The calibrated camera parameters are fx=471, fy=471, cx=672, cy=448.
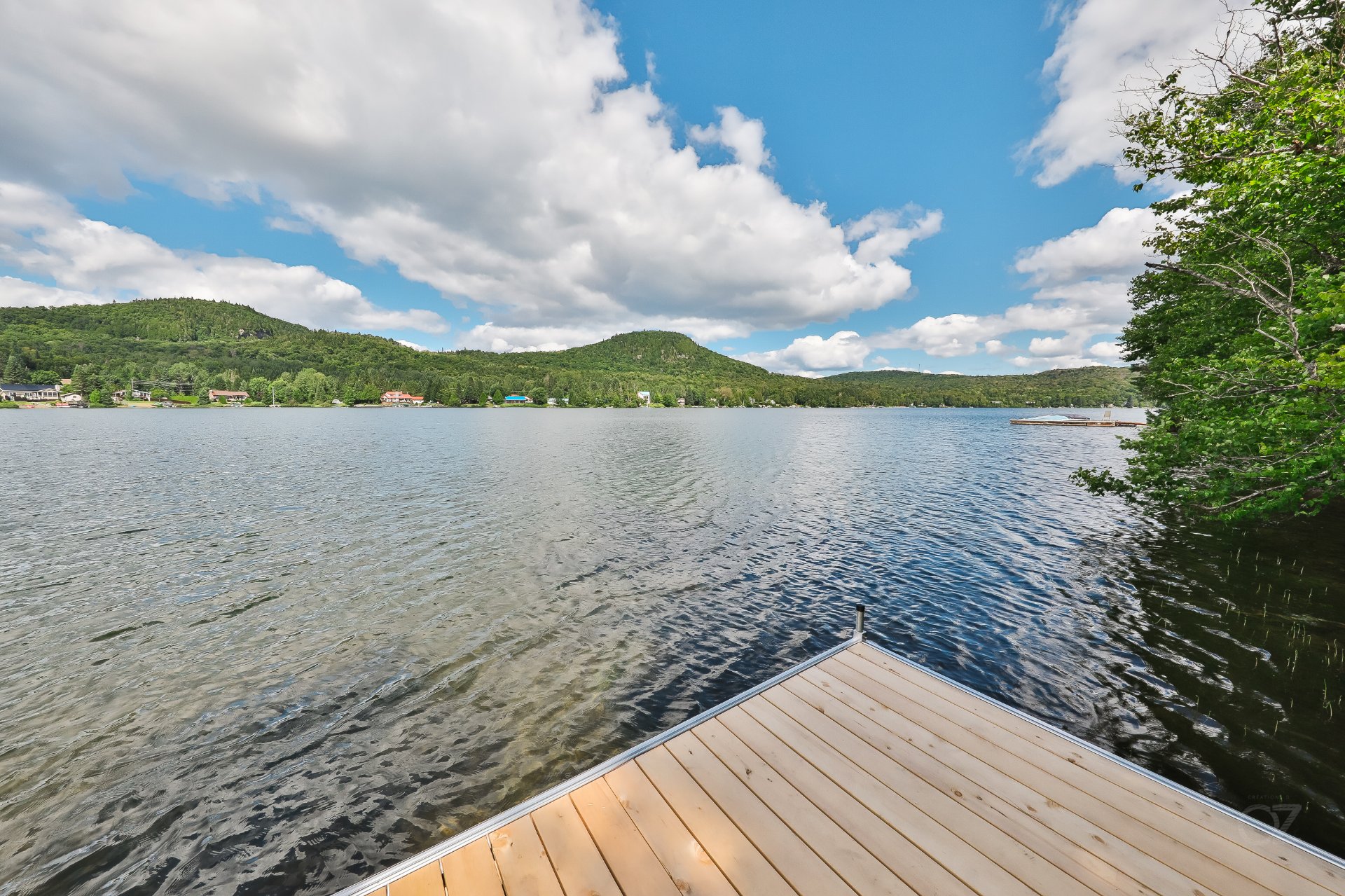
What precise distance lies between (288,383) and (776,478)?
200 metres

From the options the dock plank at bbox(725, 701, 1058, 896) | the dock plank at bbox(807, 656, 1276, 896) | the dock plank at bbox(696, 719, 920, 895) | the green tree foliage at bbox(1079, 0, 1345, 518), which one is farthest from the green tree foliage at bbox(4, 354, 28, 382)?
the green tree foliage at bbox(1079, 0, 1345, 518)

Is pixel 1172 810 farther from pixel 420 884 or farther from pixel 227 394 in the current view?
pixel 227 394

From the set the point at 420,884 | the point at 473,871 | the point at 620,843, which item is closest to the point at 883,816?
the point at 620,843

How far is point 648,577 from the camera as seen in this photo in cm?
1427

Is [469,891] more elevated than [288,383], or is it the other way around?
[288,383]

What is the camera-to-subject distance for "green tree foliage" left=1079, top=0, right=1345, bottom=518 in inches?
320

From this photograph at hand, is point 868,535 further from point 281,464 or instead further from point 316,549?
point 281,464

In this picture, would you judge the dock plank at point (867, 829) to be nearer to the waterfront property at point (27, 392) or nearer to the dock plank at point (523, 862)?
the dock plank at point (523, 862)

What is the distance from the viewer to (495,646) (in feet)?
33.8

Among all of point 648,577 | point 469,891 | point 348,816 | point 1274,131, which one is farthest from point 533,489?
point 1274,131

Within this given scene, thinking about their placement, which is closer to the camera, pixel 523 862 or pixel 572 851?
pixel 523 862

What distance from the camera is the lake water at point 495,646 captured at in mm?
6180

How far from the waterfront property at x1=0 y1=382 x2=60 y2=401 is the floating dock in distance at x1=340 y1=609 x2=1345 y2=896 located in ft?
740

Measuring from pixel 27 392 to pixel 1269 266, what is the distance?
241522 mm
